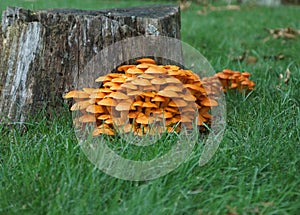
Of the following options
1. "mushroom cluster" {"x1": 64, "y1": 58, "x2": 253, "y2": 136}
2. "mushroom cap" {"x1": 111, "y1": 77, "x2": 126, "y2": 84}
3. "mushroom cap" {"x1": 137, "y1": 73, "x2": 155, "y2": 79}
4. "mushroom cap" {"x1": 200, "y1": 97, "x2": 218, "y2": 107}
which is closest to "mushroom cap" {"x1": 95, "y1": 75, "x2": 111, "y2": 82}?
"mushroom cluster" {"x1": 64, "y1": 58, "x2": 253, "y2": 136}

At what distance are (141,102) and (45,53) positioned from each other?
0.82m

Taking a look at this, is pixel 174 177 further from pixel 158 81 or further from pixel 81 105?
pixel 81 105

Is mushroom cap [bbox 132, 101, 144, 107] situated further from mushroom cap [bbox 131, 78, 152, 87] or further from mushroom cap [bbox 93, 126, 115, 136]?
mushroom cap [bbox 93, 126, 115, 136]

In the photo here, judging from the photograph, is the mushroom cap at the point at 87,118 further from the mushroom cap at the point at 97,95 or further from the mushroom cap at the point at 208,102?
the mushroom cap at the point at 208,102

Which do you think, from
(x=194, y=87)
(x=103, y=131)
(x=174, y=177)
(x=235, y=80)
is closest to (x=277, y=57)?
Answer: (x=235, y=80)

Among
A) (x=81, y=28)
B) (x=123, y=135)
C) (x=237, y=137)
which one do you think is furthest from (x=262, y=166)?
(x=81, y=28)

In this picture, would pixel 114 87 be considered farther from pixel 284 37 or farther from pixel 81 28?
pixel 284 37

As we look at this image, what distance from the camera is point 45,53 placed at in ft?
11.3

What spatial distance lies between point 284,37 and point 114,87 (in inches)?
155

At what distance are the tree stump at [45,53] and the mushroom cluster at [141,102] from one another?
211mm

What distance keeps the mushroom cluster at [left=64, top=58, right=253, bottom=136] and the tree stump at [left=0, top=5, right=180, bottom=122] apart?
21 cm

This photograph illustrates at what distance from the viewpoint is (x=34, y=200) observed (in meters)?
2.32

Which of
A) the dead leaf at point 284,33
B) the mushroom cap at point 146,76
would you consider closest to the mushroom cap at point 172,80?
the mushroom cap at point 146,76

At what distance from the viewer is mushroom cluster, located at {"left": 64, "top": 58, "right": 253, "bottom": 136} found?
307 centimetres
